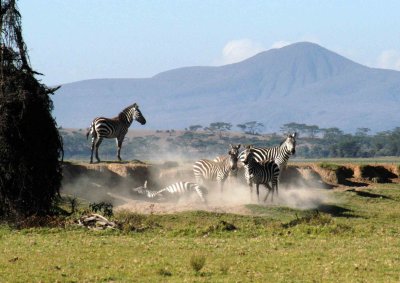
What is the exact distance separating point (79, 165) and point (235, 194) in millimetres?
7872

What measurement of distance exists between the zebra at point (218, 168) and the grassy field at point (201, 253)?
13.0 metres

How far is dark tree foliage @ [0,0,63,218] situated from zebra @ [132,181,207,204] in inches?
602

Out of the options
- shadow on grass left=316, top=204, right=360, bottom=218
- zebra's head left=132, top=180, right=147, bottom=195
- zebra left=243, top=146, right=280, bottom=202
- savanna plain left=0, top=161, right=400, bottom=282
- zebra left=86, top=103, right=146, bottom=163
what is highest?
zebra left=86, top=103, right=146, bottom=163

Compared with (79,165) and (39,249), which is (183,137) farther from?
(39,249)

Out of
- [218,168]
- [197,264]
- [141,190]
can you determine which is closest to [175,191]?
[141,190]

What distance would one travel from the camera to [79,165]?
46.5 meters

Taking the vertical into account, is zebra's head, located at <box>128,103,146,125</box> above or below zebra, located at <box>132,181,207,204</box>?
above

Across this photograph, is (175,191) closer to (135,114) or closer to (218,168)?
(218,168)

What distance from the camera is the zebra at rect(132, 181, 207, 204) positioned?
4488 centimetres

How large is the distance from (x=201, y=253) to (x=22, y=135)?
9.05m

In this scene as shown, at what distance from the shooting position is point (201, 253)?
73.5 ft

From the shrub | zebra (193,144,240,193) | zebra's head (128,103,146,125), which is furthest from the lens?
zebra's head (128,103,146,125)

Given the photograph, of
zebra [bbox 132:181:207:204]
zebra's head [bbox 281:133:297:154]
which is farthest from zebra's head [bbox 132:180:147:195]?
zebra's head [bbox 281:133:297:154]

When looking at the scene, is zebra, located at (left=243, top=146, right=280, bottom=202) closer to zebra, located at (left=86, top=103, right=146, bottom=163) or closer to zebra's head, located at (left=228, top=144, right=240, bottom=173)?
zebra's head, located at (left=228, top=144, right=240, bottom=173)
